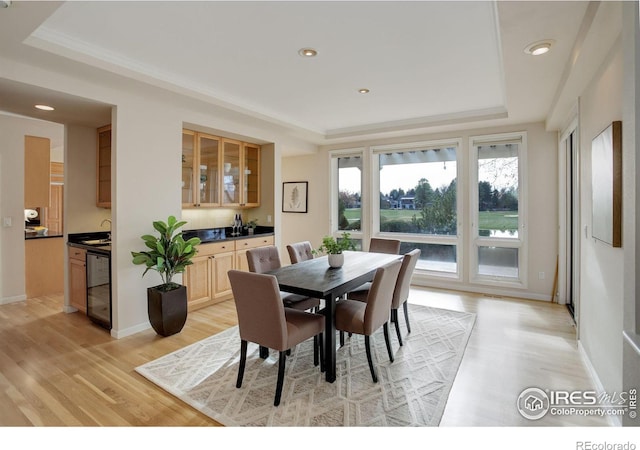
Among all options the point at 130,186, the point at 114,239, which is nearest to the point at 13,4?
the point at 130,186

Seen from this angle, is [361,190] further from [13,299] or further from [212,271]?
[13,299]

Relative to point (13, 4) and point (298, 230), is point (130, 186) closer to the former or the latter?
point (13, 4)

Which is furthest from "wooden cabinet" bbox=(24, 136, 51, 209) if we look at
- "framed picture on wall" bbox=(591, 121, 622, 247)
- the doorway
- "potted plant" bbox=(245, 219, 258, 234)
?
the doorway

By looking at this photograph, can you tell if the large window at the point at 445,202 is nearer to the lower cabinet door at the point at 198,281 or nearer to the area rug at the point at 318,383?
the area rug at the point at 318,383

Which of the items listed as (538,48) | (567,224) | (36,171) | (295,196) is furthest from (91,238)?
(567,224)

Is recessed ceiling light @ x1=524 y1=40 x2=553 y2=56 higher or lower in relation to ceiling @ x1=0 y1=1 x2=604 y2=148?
lower

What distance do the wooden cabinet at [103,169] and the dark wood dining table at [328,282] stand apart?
2.66 meters

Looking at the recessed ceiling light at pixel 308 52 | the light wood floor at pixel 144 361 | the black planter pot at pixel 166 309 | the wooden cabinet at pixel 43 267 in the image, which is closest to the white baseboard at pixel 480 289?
the light wood floor at pixel 144 361

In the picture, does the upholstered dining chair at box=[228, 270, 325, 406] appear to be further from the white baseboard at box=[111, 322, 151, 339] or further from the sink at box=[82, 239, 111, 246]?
the sink at box=[82, 239, 111, 246]

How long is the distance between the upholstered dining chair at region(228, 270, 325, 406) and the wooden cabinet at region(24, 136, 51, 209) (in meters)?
4.63

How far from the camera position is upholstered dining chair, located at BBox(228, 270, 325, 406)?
7.39 feet

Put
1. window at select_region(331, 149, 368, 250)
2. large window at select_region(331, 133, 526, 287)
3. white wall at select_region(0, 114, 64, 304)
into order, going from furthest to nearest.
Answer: window at select_region(331, 149, 368, 250), large window at select_region(331, 133, 526, 287), white wall at select_region(0, 114, 64, 304)

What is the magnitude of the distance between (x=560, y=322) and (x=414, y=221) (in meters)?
2.54

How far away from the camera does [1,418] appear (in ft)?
6.89
